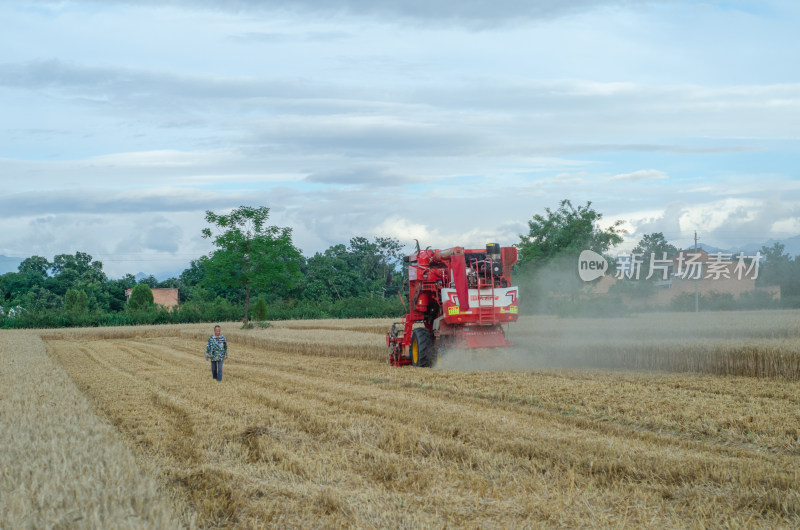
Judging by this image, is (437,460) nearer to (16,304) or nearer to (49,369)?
(49,369)

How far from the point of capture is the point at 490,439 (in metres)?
8.14

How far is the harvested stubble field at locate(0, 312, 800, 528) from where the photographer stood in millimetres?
5750

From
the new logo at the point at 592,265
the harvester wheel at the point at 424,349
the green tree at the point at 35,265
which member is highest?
the green tree at the point at 35,265

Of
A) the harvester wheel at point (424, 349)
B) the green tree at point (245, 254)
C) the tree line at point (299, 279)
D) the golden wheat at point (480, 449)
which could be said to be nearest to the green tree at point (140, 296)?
the tree line at point (299, 279)

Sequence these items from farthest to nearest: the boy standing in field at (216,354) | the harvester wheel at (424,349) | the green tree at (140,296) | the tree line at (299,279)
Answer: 1. the green tree at (140,296)
2. the tree line at (299,279)
3. the harvester wheel at (424,349)
4. the boy standing in field at (216,354)

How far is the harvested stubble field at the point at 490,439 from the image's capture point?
18.9ft

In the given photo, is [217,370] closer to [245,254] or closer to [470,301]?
[470,301]

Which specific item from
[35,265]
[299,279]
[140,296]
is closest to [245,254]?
[299,279]

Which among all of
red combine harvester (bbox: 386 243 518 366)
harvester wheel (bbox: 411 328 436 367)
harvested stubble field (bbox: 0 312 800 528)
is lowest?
harvested stubble field (bbox: 0 312 800 528)

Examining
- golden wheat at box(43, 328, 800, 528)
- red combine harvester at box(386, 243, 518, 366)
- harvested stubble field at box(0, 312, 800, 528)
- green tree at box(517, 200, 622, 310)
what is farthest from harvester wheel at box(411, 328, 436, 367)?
green tree at box(517, 200, 622, 310)

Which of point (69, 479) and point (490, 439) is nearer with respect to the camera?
point (69, 479)

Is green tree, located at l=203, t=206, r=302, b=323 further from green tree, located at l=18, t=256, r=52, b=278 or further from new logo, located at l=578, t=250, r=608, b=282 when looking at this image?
green tree, located at l=18, t=256, r=52, b=278

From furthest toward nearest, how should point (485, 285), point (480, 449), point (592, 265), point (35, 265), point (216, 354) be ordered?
1. point (35, 265)
2. point (592, 265)
3. point (485, 285)
4. point (216, 354)
5. point (480, 449)

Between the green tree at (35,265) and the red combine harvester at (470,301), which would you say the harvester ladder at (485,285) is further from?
the green tree at (35,265)
